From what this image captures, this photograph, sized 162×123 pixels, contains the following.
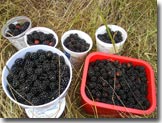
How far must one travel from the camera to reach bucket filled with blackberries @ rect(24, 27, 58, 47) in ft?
4.75

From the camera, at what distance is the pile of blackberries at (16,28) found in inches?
59.2

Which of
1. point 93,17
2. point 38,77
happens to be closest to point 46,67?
point 38,77

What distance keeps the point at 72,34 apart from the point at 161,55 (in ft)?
1.40

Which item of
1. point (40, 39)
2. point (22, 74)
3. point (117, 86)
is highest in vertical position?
point (40, 39)

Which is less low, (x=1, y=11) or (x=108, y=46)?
(x=1, y=11)

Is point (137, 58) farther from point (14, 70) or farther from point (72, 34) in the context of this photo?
point (14, 70)

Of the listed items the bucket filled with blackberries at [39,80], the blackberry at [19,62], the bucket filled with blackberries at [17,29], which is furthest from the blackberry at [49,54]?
the bucket filled with blackberries at [17,29]

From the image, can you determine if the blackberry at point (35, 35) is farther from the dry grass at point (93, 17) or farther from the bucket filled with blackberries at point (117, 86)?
the bucket filled with blackberries at point (117, 86)

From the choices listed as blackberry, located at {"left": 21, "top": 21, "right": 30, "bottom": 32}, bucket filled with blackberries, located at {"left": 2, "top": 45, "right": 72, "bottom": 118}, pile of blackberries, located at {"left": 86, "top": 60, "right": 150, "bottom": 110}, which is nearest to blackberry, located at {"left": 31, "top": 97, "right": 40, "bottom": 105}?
bucket filled with blackberries, located at {"left": 2, "top": 45, "right": 72, "bottom": 118}

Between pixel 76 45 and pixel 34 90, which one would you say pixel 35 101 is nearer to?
pixel 34 90

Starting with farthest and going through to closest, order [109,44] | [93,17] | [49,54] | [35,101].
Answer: [93,17], [109,44], [49,54], [35,101]

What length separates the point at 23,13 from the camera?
5.39 ft

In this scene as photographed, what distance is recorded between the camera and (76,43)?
1.46m

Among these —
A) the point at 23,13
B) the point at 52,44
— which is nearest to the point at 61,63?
the point at 52,44
